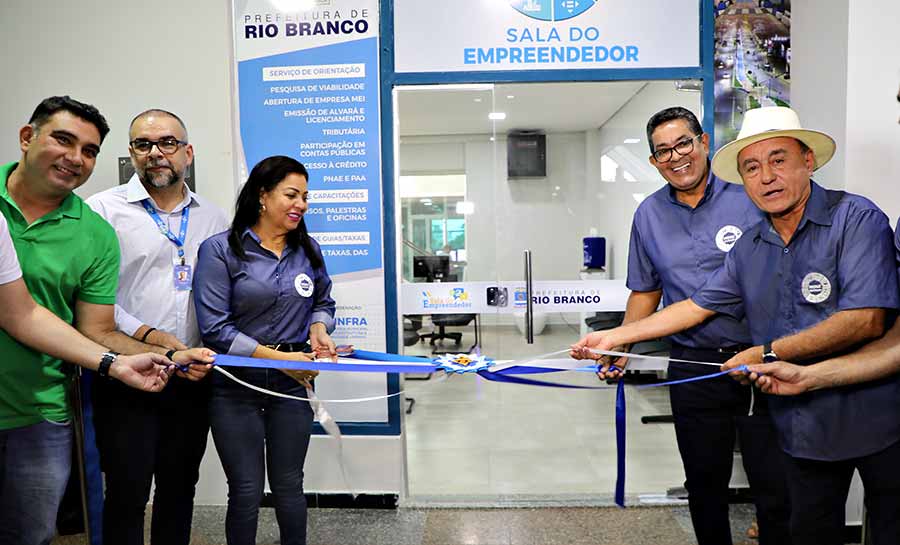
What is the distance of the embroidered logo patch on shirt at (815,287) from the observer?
1.74 m

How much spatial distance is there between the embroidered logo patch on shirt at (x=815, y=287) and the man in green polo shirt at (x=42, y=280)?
219 cm

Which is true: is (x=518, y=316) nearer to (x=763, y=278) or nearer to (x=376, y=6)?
(x=763, y=278)

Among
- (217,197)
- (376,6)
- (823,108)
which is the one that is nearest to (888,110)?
(823,108)

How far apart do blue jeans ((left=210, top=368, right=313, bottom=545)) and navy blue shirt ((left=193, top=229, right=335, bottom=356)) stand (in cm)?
14

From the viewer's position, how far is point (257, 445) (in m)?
2.22

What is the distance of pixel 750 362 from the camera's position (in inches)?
76.6

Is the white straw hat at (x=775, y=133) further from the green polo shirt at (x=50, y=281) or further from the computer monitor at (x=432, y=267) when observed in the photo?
the green polo shirt at (x=50, y=281)

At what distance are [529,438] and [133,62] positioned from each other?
344 cm

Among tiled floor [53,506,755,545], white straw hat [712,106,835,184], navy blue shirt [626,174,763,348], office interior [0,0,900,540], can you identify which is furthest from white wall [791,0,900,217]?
tiled floor [53,506,755,545]

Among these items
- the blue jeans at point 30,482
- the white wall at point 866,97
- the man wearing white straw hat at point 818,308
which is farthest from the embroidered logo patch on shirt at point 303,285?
the white wall at point 866,97

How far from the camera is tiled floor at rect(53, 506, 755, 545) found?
9.53 feet

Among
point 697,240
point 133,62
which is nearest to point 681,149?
point 697,240

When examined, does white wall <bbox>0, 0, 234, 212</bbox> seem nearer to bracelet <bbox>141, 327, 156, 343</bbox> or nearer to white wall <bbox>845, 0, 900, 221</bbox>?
bracelet <bbox>141, 327, 156, 343</bbox>

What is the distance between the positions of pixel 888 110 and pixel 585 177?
1425 mm
